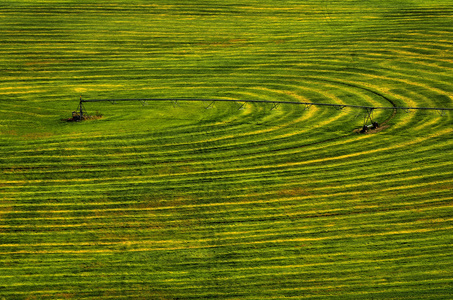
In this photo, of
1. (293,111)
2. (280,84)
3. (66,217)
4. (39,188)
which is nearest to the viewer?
(66,217)

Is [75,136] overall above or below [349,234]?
above

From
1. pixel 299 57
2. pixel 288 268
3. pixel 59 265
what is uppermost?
pixel 299 57

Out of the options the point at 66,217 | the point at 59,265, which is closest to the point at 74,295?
the point at 59,265

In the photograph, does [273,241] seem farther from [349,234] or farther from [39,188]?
[39,188]

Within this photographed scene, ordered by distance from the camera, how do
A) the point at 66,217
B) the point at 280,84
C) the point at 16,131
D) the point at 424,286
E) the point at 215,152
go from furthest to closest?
the point at 280,84 → the point at 16,131 → the point at 215,152 → the point at 66,217 → the point at 424,286

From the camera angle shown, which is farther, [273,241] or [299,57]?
[299,57]

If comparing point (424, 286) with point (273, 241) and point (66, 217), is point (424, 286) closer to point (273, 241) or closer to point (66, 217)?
point (273, 241)
